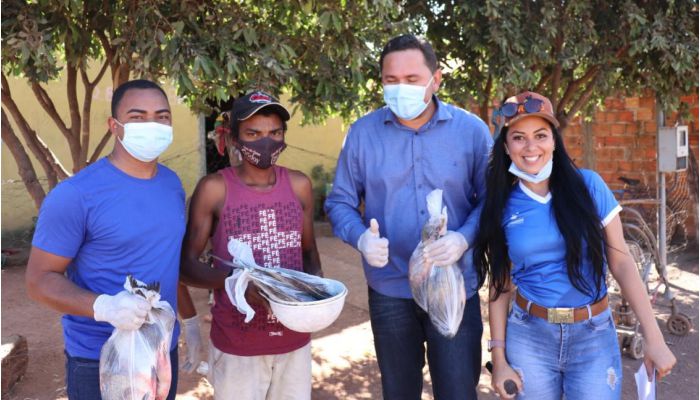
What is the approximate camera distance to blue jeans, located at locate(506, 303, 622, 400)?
252cm

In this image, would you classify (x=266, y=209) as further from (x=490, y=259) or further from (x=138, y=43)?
(x=138, y=43)

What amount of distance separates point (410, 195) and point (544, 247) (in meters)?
0.60

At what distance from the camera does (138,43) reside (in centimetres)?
328

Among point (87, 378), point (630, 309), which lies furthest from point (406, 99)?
point (630, 309)

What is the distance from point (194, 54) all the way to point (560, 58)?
3.01m

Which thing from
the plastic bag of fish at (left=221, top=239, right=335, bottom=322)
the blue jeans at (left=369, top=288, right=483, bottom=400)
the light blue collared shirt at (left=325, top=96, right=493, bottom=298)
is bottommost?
the blue jeans at (left=369, top=288, right=483, bottom=400)

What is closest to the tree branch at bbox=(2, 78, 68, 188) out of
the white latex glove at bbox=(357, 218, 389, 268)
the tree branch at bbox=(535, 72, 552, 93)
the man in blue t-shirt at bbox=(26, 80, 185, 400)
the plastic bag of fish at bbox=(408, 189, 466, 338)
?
the man in blue t-shirt at bbox=(26, 80, 185, 400)

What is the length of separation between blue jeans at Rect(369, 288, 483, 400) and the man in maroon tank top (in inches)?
14.5

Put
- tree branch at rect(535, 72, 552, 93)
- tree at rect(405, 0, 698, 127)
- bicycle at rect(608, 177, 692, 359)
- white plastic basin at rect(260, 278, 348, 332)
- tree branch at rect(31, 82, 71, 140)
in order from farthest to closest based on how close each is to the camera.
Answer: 1. tree branch at rect(535, 72, 552, 93)
2. bicycle at rect(608, 177, 692, 359)
3. tree at rect(405, 0, 698, 127)
4. tree branch at rect(31, 82, 71, 140)
5. white plastic basin at rect(260, 278, 348, 332)

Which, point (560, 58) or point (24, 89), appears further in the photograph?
point (24, 89)

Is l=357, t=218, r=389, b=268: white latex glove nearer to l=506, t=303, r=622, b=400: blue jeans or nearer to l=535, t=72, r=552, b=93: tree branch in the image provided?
l=506, t=303, r=622, b=400: blue jeans

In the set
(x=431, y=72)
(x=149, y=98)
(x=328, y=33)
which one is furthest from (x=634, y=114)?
(x=149, y=98)

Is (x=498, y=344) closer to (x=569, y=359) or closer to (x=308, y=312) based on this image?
(x=569, y=359)

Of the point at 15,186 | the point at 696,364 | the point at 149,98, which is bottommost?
the point at 696,364
